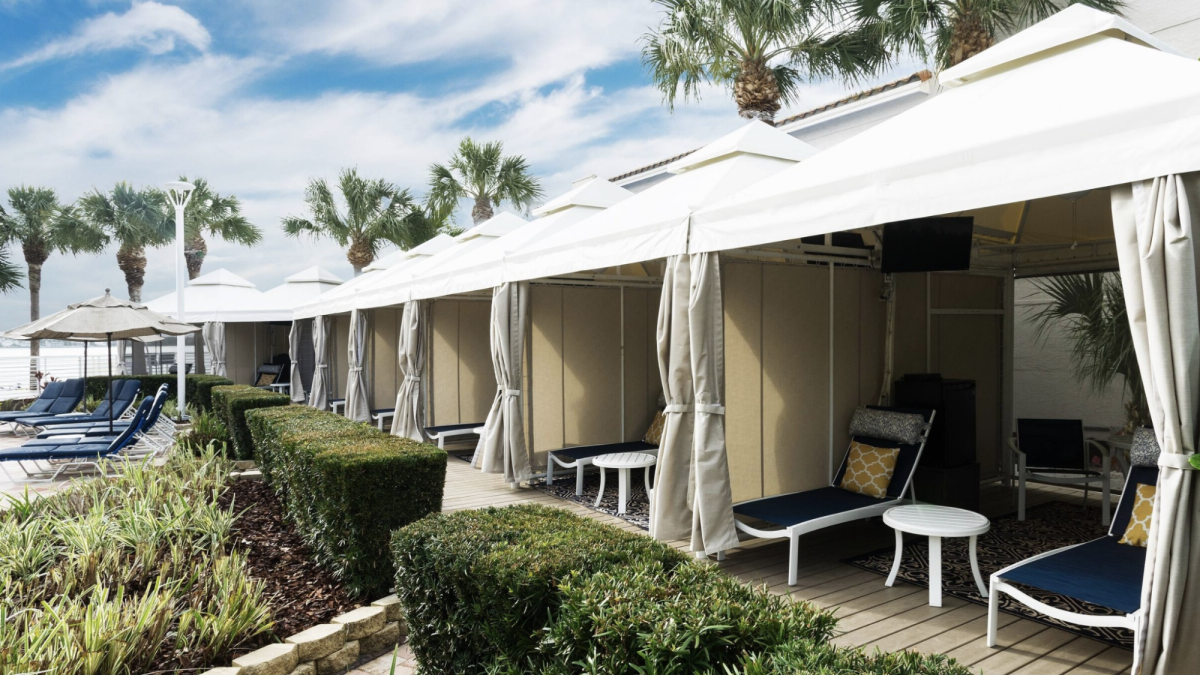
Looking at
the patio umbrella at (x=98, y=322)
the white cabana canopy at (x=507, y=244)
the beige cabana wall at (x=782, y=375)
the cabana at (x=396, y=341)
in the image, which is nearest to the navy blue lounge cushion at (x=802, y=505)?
the beige cabana wall at (x=782, y=375)

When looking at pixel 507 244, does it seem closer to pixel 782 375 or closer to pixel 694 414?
pixel 782 375

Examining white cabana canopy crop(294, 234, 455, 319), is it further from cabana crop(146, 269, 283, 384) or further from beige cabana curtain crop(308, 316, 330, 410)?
cabana crop(146, 269, 283, 384)

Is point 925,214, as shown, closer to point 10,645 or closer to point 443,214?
point 10,645

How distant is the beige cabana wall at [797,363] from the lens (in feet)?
16.6

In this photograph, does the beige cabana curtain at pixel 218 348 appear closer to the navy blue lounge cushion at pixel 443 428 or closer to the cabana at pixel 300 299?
the cabana at pixel 300 299

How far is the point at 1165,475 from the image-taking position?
A: 241 centimetres

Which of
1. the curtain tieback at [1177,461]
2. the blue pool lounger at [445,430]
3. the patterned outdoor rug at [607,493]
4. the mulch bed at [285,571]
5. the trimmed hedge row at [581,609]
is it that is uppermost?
the curtain tieback at [1177,461]

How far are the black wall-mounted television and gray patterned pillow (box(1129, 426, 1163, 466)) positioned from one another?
1.59 metres

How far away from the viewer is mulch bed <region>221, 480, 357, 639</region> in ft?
12.1

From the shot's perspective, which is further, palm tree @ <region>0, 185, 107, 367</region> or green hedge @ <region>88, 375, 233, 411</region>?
palm tree @ <region>0, 185, 107, 367</region>

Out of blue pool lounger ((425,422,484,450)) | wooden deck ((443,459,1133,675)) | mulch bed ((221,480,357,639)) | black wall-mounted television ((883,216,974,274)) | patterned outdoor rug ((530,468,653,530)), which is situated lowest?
patterned outdoor rug ((530,468,653,530))

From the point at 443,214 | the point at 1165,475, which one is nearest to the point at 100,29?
the point at 443,214

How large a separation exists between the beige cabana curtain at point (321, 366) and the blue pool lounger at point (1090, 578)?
12.0m

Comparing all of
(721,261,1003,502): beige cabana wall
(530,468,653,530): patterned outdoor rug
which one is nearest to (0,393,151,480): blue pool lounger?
(530,468,653,530): patterned outdoor rug
